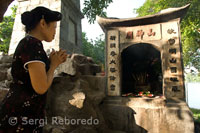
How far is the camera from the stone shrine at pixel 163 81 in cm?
385

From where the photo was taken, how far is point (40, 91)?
1046 millimetres

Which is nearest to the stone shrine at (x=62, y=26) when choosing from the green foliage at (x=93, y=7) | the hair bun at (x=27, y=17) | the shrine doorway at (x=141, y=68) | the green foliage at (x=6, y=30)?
the green foliage at (x=93, y=7)

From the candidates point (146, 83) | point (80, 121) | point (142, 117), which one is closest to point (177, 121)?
point (142, 117)

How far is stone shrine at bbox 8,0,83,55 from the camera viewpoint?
632 centimetres

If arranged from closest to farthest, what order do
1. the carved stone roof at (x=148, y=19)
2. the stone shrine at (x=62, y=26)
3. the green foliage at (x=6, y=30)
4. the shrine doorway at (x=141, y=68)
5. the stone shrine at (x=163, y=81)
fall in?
the stone shrine at (x=163, y=81), the carved stone roof at (x=148, y=19), the shrine doorway at (x=141, y=68), the stone shrine at (x=62, y=26), the green foliage at (x=6, y=30)

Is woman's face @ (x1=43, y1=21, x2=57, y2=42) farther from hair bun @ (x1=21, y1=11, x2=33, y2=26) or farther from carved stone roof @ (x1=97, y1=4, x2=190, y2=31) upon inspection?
carved stone roof @ (x1=97, y1=4, x2=190, y2=31)

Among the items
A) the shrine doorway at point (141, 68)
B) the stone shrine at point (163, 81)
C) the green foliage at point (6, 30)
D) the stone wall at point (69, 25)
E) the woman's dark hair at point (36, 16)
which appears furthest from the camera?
the green foliage at point (6, 30)

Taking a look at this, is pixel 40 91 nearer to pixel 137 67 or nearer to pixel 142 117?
pixel 142 117

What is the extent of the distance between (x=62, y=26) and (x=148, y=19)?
14.0 feet

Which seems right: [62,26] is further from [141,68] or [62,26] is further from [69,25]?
[141,68]

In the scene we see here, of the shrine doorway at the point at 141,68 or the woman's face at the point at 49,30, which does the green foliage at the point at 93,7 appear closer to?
the shrine doorway at the point at 141,68

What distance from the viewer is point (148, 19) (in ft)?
14.6

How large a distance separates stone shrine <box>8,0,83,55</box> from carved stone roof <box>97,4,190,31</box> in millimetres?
2535

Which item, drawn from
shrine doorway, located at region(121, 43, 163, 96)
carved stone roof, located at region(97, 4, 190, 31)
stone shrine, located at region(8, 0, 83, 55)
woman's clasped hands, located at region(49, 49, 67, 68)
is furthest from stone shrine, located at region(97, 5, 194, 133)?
woman's clasped hands, located at region(49, 49, 67, 68)
